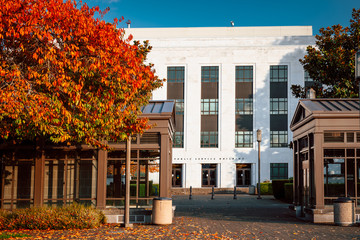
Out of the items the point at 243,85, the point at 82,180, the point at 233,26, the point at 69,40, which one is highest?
the point at 233,26

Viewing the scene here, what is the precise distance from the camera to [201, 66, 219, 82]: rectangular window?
2169 inches

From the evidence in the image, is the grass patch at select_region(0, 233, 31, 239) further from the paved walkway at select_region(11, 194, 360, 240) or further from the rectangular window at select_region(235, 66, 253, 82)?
the rectangular window at select_region(235, 66, 253, 82)

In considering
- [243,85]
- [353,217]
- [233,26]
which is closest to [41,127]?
[353,217]

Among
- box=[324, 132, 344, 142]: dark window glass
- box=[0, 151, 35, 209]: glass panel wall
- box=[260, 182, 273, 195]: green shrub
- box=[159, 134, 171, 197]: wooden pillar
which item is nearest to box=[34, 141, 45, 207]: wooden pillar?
box=[0, 151, 35, 209]: glass panel wall

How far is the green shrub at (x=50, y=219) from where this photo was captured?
15609 mm

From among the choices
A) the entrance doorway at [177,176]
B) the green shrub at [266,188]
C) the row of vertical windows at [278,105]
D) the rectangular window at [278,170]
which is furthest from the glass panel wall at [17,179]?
the row of vertical windows at [278,105]

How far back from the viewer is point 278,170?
53.5m

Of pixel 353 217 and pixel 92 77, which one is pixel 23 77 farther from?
pixel 353 217

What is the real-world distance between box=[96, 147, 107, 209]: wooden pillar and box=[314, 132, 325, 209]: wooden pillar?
789cm

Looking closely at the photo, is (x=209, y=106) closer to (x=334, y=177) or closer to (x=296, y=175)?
(x=296, y=175)

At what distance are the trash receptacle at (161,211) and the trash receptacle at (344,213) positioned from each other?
5.90 meters

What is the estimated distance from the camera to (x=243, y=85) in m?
54.7

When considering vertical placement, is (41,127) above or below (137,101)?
below

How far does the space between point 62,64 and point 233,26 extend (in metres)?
53.2
